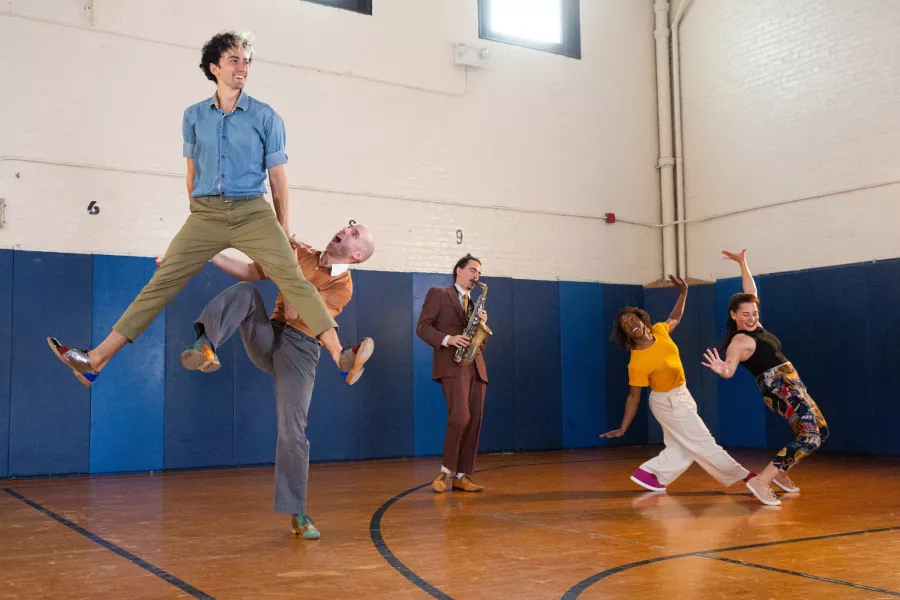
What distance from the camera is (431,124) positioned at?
413 inches

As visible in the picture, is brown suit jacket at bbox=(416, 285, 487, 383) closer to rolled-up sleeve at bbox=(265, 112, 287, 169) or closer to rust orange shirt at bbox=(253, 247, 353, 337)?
rust orange shirt at bbox=(253, 247, 353, 337)

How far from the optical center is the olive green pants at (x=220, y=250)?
4.06 meters

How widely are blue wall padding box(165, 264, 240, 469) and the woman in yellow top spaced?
14.0ft

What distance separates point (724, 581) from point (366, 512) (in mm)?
2635

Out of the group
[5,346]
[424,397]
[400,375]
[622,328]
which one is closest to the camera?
[622,328]

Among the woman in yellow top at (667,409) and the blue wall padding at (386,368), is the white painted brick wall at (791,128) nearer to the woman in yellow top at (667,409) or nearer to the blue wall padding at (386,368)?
the blue wall padding at (386,368)

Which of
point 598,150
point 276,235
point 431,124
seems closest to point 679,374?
point 276,235

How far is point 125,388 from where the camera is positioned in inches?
330

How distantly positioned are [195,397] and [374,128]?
3.73m

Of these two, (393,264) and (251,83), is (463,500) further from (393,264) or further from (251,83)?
(251,83)

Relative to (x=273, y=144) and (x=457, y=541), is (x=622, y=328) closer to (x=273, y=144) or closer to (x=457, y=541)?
(x=457, y=541)

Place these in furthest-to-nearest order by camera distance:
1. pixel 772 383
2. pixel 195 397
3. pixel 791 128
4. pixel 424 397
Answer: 1. pixel 791 128
2. pixel 424 397
3. pixel 195 397
4. pixel 772 383

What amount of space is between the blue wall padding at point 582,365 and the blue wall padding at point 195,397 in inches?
172

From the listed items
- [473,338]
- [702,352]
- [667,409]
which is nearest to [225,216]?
[473,338]
